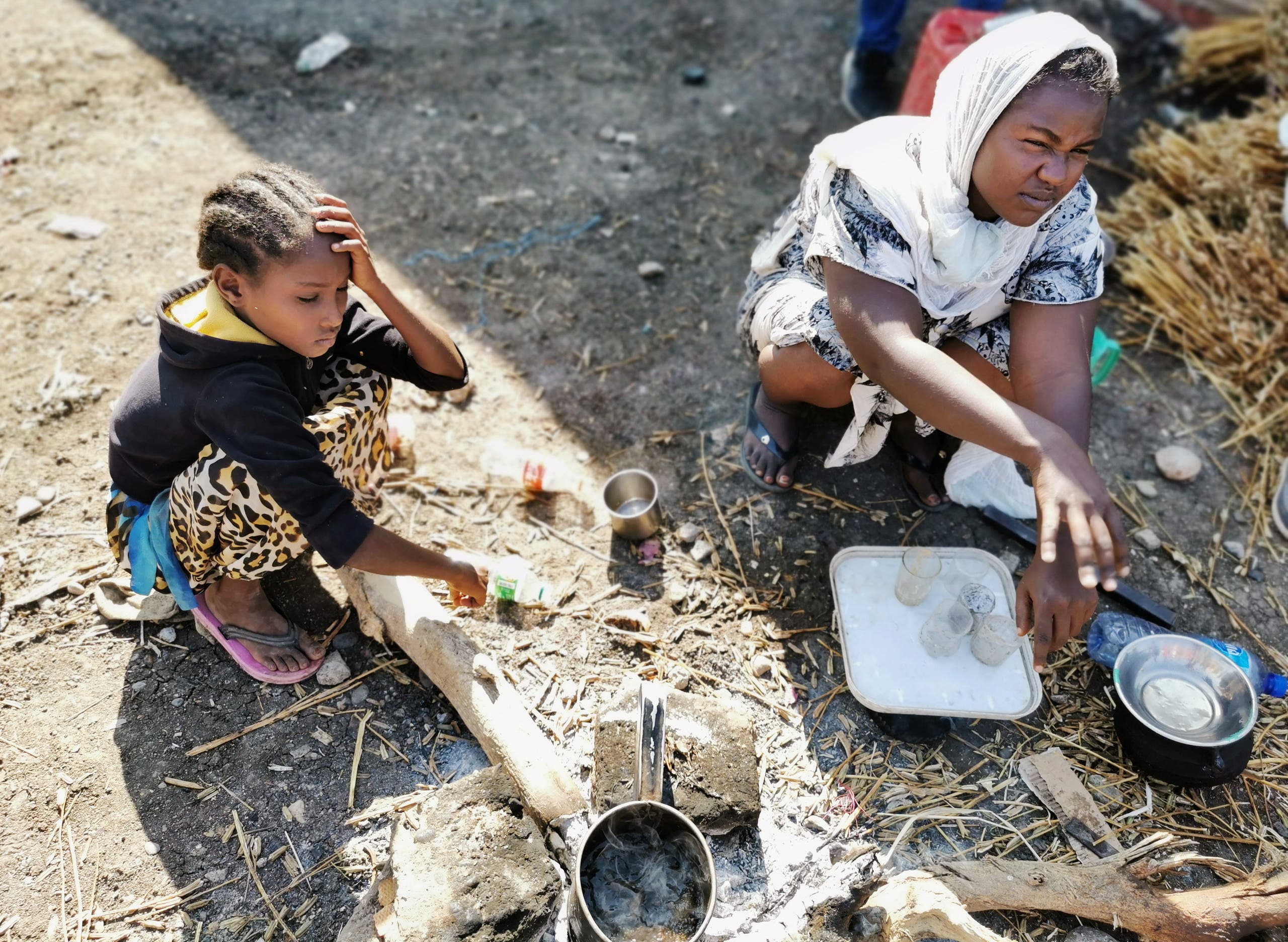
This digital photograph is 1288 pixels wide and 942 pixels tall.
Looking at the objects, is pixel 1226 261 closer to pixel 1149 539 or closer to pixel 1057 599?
pixel 1149 539

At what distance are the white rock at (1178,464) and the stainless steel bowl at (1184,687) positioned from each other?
928 millimetres

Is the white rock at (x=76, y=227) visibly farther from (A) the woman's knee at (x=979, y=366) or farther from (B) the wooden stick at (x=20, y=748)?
(A) the woman's knee at (x=979, y=366)

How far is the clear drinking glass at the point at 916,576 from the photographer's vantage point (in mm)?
2920

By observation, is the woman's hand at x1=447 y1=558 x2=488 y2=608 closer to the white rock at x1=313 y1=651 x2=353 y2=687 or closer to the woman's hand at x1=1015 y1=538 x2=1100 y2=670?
the white rock at x1=313 y1=651 x2=353 y2=687

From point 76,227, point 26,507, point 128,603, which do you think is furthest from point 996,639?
point 76,227

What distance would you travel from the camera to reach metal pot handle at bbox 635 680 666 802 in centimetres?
227

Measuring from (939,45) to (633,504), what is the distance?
109 inches

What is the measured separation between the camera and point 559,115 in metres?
4.96

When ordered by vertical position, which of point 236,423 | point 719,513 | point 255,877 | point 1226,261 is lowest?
point 255,877

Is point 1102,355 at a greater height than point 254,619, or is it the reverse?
point 1102,355

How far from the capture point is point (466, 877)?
85.2 inches

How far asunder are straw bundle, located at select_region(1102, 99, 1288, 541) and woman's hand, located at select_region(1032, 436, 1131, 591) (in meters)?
1.83

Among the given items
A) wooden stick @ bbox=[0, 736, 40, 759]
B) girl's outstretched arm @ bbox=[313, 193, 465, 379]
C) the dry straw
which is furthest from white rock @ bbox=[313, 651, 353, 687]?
the dry straw

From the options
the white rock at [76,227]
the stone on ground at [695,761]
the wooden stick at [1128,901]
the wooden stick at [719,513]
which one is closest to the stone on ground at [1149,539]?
the wooden stick at [1128,901]
